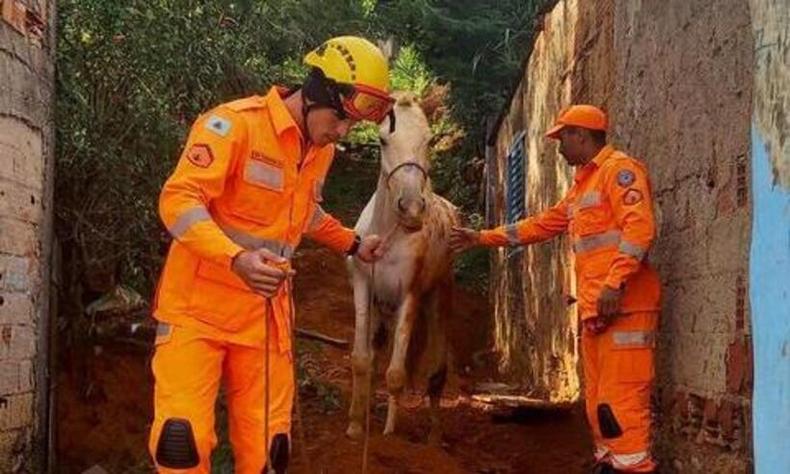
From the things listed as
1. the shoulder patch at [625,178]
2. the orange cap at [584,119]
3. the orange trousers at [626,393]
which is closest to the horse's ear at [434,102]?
the orange cap at [584,119]

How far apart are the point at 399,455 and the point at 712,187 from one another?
2917 mm

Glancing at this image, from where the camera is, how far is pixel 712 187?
510 centimetres

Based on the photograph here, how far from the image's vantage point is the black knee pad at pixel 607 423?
5426 millimetres

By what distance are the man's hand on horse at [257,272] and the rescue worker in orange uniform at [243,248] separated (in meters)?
0.01

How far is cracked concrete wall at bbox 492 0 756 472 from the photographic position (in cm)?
468

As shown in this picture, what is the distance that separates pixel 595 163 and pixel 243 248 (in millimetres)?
2625

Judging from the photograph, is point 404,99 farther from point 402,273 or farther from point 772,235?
point 772,235

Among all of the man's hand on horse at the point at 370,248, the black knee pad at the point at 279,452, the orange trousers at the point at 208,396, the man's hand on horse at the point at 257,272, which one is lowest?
the black knee pad at the point at 279,452

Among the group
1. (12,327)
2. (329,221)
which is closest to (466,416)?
(329,221)

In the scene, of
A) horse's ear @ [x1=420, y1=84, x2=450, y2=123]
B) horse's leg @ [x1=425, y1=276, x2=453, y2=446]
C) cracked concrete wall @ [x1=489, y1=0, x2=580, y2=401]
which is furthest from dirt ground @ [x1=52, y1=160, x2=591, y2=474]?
horse's ear @ [x1=420, y1=84, x2=450, y2=123]

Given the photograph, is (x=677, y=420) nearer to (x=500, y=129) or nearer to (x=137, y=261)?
(x=137, y=261)

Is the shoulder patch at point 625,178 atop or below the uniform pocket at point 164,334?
atop

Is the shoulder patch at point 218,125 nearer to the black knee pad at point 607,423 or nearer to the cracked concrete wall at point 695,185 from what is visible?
the cracked concrete wall at point 695,185

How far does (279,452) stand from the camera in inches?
169
